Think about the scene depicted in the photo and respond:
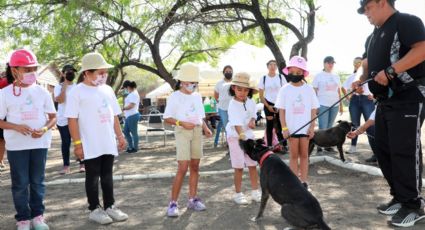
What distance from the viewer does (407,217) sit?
4.09 metres

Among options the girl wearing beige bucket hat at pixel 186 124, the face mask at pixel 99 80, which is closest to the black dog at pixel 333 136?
the girl wearing beige bucket hat at pixel 186 124

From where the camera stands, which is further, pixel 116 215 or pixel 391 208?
pixel 116 215

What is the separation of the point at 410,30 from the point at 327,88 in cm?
510

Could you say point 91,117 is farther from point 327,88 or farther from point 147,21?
point 147,21

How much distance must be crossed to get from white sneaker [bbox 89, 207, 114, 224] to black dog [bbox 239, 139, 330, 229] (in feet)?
5.23

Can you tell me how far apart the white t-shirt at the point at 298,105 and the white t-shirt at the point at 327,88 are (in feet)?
11.2

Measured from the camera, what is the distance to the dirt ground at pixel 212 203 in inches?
178

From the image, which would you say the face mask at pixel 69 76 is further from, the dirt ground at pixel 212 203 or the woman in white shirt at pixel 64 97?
the dirt ground at pixel 212 203

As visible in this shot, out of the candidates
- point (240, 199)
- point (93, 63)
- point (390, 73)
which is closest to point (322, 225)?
point (390, 73)

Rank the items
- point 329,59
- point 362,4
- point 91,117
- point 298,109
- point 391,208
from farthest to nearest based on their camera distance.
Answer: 1. point 329,59
2. point 298,109
3. point 91,117
4. point 391,208
5. point 362,4

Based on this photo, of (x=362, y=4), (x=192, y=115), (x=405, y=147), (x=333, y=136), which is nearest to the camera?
(x=405, y=147)

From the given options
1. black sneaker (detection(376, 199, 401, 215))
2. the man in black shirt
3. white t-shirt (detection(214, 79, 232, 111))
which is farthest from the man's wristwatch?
white t-shirt (detection(214, 79, 232, 111))

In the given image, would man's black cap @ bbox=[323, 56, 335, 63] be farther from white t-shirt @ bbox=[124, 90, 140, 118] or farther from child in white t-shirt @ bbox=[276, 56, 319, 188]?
white t-shirt @ bbox=[124, 90, 140, 118]

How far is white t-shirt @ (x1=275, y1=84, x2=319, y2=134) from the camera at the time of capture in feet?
18.5
